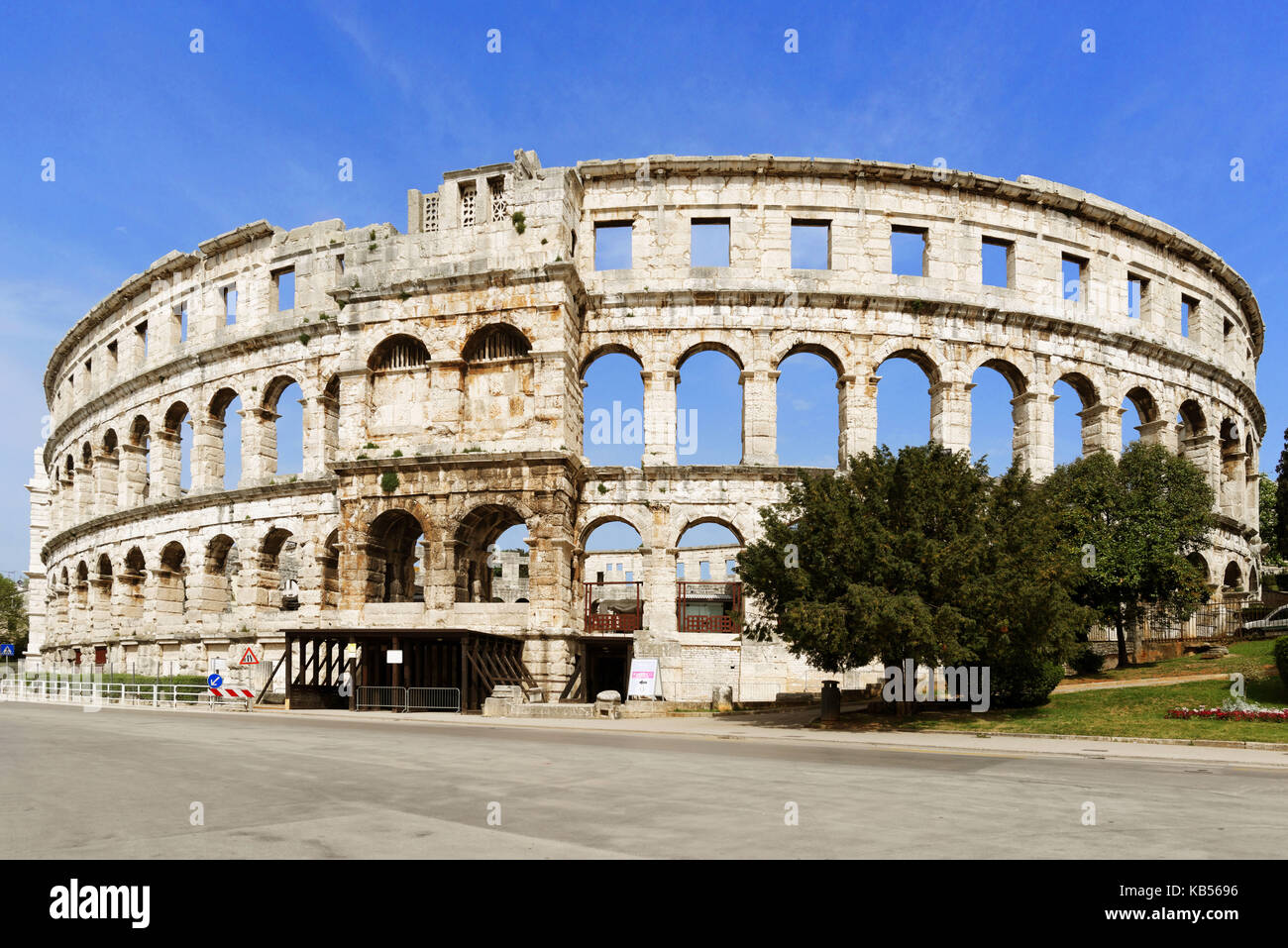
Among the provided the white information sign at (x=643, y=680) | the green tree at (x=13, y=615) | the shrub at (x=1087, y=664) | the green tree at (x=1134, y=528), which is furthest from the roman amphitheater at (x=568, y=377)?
the green tree at (x=13, y=615)

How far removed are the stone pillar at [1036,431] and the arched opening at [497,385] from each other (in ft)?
56.0

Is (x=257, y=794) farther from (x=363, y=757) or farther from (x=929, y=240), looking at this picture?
(x=929, y=240)

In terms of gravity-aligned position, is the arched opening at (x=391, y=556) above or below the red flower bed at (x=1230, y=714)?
above

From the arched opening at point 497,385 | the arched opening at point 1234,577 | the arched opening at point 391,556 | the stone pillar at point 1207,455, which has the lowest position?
the arched opening at point 1234,577

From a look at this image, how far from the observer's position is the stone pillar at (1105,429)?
3541 cm

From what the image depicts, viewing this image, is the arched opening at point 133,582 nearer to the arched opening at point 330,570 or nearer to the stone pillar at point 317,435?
the stone pillar at point 317,435

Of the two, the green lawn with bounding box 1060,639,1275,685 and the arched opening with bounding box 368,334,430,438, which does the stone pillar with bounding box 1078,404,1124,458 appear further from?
the arched opening with bounding box 368,334,430,438

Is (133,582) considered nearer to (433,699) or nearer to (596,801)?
(433,699)

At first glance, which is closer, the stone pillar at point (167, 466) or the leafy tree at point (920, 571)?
the leafy tree at point (920, 571)

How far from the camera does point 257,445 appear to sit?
1481 inches

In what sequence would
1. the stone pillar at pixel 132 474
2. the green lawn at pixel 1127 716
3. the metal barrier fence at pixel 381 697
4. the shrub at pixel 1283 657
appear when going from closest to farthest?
the green lawn at pixel 1127 716
the shrub at pixel 1283 657
the metal barrier fence at pixel 381 697
the stone pillar at pixel 132 474

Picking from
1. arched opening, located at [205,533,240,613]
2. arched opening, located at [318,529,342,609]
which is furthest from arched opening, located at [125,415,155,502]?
arched opening, located at [318,529,342,609]

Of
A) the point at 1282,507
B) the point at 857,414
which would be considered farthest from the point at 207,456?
the point at 1282,507

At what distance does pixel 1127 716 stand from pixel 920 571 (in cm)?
526
